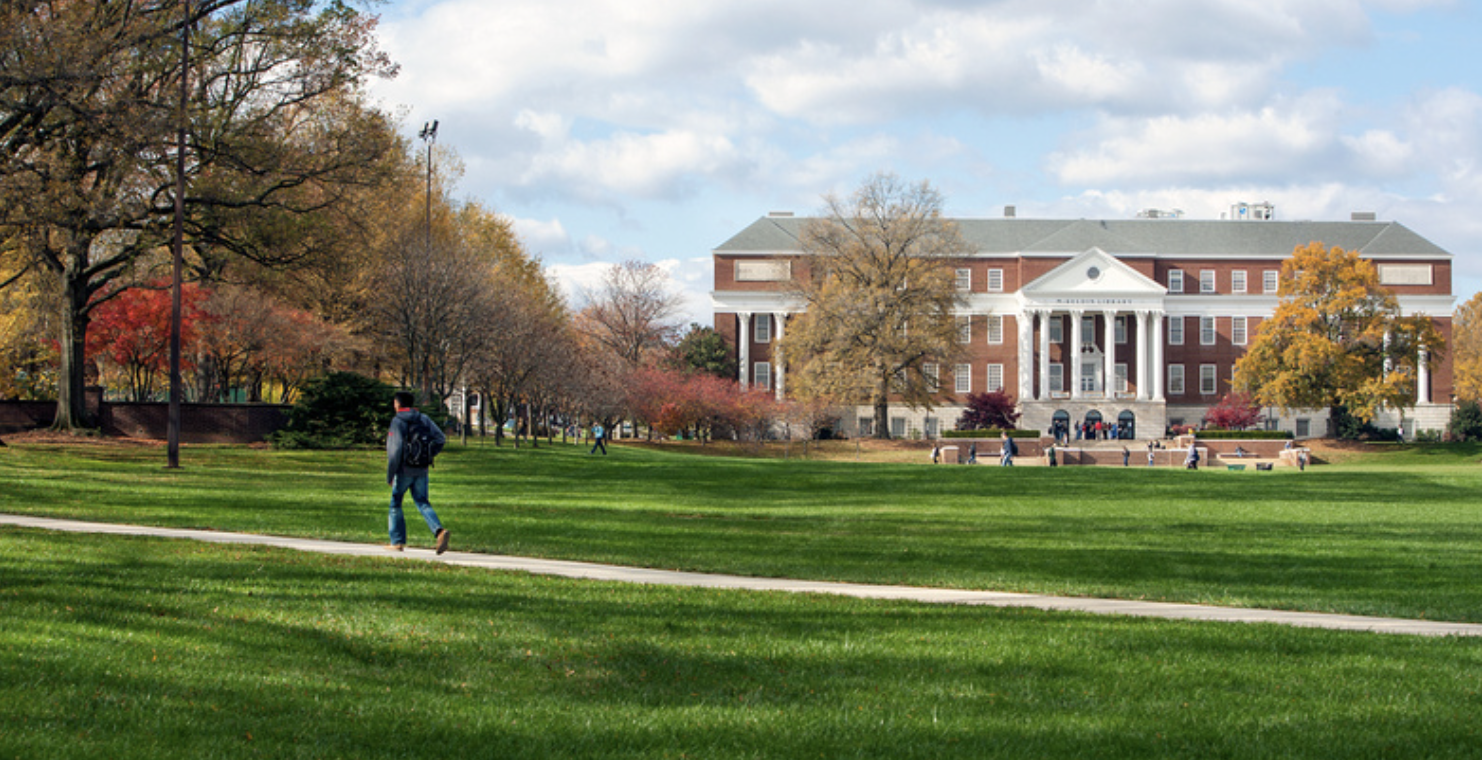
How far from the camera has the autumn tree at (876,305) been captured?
2756 inches

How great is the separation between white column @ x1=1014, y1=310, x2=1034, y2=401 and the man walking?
8106 centimetres

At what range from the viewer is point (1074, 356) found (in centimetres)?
9381

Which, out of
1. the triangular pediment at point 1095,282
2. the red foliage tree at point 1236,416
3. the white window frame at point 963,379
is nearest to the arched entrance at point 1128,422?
the red foliage tree at point 1236,416

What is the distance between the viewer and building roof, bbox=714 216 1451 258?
9631 centimetres

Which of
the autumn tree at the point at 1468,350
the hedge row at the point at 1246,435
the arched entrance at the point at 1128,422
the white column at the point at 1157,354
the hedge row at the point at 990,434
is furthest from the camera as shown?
the autumn tree at the point at 1468,350

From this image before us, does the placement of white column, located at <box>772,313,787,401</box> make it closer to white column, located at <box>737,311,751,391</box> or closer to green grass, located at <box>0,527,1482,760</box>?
white column, located at <box>737,311,751,391</box>

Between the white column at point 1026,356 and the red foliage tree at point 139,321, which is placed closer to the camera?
the red foliage tree at point 139,321

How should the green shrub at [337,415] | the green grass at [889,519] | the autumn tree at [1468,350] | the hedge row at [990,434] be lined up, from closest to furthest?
the green grass at [889,519], the green shrub at [337,415], the hedge row at [990,434], the autumn tree at [1468,350]

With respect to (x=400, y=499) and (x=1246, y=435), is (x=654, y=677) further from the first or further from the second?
(x=1246, y=435)

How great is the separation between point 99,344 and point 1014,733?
1982 inches

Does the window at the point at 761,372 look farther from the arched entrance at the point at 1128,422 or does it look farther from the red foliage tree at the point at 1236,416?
the red foliage tree at the point at 1236,416

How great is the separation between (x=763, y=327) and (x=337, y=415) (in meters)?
A: 59.5

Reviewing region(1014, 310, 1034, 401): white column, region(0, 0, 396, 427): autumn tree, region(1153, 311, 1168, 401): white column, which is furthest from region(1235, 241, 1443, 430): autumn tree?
region(0, 0, 396, 427): autumn tree

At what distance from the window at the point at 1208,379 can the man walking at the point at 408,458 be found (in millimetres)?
91652
